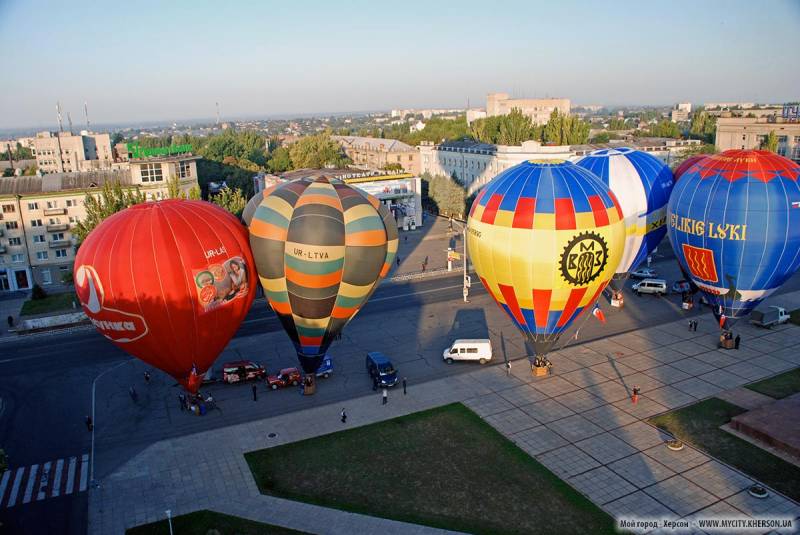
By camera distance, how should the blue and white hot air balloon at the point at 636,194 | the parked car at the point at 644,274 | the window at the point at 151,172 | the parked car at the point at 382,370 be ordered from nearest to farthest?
the parked car at the point at 382,370 → the blue and white hot air balloon at the point at 636,194 → the parked car at the point at 644,274 → the window at the point at 151,172

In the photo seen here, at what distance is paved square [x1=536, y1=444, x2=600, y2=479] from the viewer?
23.6 m

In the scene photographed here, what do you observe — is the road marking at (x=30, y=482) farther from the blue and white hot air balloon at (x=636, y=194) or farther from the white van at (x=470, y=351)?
the blue and white hot air balloon at (x=636, y=194)

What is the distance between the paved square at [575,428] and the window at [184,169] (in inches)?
1829

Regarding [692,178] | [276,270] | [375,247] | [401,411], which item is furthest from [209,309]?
[692,178]

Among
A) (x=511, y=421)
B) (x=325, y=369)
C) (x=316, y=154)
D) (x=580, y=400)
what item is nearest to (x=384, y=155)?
(x=316, y=154)

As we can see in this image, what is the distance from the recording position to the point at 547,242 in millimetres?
28047

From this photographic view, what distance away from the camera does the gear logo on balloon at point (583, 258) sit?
28141mm

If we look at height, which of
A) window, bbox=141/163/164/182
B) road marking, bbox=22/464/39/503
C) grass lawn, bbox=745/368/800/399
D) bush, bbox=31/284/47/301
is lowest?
road marking, bbox=22/464/39/503

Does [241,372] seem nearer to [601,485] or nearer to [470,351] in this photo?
[470,351]

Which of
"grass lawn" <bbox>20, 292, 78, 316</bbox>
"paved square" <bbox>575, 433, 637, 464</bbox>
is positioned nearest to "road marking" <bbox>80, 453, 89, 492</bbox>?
"paved square" <bbox>575, 433, 637, 464</bbox>

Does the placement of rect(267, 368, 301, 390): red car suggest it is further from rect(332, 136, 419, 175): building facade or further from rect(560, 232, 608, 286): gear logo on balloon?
rect(332, 136, 419, 175): building facade

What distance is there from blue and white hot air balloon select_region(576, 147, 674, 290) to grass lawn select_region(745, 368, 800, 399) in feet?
37.0

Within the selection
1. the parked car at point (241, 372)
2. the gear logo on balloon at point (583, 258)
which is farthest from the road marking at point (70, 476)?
the gear logo on balloon at point (583, 258)

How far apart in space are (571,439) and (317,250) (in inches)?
541
